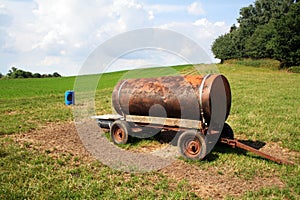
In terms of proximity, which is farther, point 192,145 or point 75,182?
point 192,145

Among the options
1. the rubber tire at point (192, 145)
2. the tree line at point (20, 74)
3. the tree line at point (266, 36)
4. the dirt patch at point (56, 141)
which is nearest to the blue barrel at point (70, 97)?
the dirt patch at point (56, 141)

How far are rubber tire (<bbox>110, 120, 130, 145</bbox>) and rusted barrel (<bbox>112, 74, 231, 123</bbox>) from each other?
413 millimetres

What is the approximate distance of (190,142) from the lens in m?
6.64

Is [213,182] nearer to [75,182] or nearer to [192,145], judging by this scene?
[192,145]

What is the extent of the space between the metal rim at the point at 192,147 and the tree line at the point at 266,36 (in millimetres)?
44350

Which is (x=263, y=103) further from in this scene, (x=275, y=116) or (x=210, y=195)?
(x=210, y=195)

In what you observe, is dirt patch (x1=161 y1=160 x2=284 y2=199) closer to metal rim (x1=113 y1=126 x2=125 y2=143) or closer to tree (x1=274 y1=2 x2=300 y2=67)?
metal rim (x1=113 y1=126 x2=125 y2=143)

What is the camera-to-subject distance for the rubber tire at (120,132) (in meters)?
7.91

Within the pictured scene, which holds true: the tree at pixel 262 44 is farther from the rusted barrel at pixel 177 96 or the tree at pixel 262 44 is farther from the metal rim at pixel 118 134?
the metal rim at pixel 118 134

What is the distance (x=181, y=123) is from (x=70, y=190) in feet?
10.3

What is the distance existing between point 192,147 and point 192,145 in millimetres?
66

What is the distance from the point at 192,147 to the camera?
21.9ft

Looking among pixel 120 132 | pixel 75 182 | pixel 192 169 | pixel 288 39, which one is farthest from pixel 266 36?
pixel 75 182

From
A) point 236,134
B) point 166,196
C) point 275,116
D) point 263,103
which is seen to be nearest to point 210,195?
point 166,196
